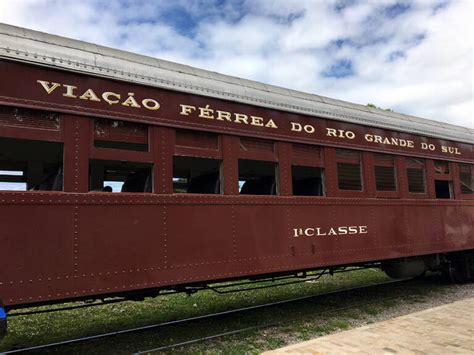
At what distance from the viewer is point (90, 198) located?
3803 mm

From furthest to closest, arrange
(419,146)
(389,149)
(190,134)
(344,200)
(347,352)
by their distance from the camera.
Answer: (419,146)
(389,149)
(344,200)
(190,134)
(347,352)

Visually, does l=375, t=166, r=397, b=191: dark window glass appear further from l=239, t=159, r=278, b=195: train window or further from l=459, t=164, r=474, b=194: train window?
l=459, t=164, r=474, b=194: train window

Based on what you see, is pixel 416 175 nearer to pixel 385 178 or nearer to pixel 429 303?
pixel 385 178

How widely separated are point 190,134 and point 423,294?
225 inches

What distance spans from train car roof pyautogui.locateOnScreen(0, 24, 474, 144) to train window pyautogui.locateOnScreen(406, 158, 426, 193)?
586 millimetres

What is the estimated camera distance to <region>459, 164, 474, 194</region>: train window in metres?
7.69

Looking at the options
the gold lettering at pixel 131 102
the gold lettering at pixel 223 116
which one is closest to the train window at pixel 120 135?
the gold lettering at pixel 131 102

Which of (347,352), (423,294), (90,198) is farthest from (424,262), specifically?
(90,198)

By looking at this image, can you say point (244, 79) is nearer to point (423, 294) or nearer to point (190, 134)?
point (190, 134)

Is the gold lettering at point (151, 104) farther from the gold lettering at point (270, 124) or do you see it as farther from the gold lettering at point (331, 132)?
the gold lettering at point (331, 132)

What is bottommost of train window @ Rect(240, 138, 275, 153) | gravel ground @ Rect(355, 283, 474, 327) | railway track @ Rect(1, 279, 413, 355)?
gravel ground @ Rect(355, 283, 474, 327)

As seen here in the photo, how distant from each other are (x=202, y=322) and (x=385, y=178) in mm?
3529

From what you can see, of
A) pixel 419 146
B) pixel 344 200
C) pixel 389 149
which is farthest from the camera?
pixel 419 146

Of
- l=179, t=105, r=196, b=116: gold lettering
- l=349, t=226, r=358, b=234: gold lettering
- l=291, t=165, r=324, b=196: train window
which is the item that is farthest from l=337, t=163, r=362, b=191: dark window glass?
l=179, t=105, r=196, b=116: gold lettering
